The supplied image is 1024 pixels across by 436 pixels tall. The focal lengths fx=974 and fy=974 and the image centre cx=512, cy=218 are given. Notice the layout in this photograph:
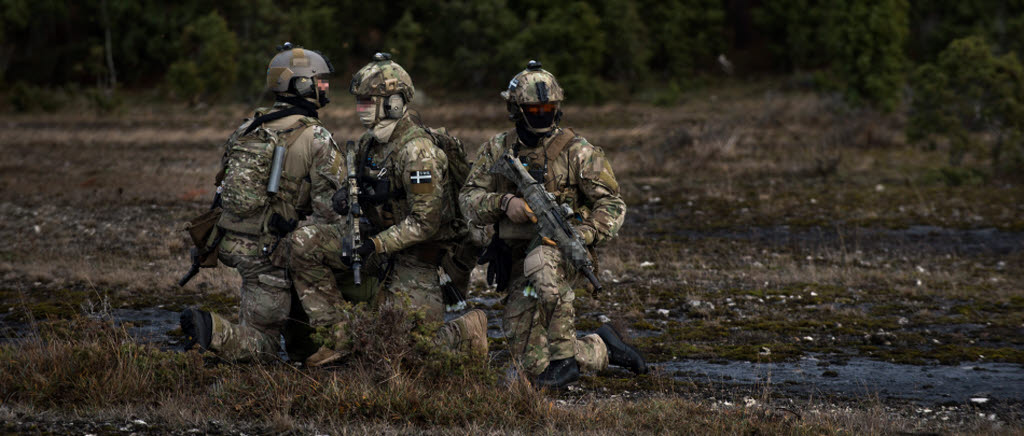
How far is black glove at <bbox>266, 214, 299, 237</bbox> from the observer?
663cm

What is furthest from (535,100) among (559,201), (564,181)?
(559,201)

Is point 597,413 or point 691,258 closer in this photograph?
point 597,413

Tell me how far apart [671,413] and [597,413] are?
43cm

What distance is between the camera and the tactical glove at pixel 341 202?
6273 millimetres

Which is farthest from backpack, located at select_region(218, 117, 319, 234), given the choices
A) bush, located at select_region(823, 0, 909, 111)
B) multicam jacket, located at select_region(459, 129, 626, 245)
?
bush, located at select_region(823, 0, 909, 111)

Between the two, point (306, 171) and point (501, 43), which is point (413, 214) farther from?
point (501, 43)

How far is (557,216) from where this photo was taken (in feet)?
19.7

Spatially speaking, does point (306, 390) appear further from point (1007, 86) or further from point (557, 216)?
point (1007, 86)

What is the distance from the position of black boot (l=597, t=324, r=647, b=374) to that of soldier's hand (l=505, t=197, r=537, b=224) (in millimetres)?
1289

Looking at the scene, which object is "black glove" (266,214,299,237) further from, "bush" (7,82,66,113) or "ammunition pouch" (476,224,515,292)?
"bush" (7,82,66,113)

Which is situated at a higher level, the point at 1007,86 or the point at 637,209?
the point at 1007,86

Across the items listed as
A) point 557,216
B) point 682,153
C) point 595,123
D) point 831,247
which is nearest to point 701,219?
point 831,247

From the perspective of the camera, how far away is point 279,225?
6.64 meters

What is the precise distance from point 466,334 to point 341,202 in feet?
3.90
